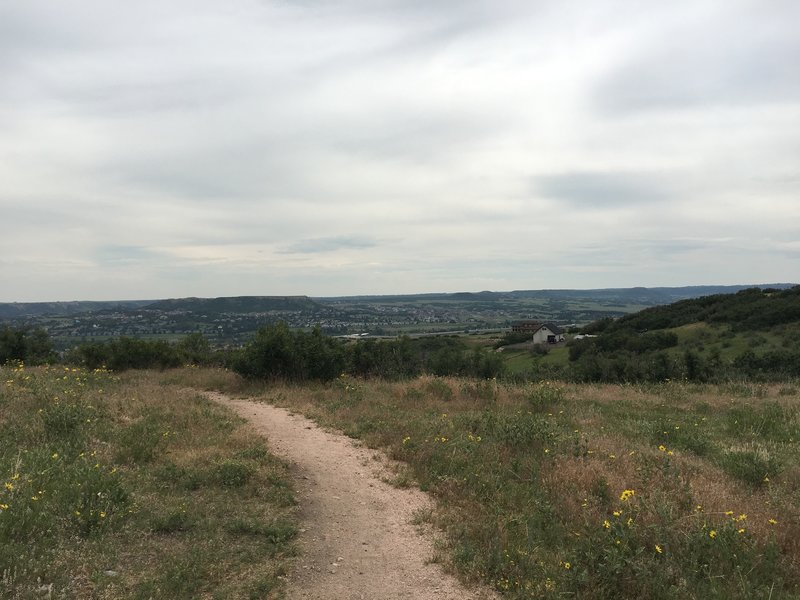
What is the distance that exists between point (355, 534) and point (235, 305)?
129226mm

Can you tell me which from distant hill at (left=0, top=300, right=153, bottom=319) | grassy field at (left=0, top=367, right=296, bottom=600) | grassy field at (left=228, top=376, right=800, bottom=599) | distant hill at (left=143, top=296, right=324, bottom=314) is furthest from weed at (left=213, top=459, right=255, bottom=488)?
distant hill at (left=0, top=300, right=153, bottom=319)

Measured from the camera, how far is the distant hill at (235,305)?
116 metres

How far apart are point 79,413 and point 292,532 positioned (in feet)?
21.6

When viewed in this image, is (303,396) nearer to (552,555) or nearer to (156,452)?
(156,452)

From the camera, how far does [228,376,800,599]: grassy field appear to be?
477 centimetres

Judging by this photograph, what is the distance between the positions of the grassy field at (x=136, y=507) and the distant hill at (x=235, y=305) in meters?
111

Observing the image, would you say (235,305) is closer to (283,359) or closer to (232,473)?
(283,359)

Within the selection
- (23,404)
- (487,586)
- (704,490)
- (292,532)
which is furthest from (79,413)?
(704,490)

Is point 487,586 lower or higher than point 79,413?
lower

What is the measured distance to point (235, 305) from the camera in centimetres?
12788

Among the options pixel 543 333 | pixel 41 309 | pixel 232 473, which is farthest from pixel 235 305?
pixel 232 473

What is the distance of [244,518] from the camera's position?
6109 mm

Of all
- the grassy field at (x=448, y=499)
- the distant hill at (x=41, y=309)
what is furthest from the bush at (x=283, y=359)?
the distant hill at (x=41, y=309)

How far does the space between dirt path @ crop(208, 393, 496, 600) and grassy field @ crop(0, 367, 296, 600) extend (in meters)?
0.34
